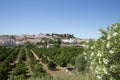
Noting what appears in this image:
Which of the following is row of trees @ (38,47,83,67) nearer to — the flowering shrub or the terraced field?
the terraced field

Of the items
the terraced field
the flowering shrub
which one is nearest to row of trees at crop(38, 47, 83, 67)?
the terraced field

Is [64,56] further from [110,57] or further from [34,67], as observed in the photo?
[110,57]

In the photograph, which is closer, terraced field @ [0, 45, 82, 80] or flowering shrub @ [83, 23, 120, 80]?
flowering shrub @ [83, 23, 120, 80]

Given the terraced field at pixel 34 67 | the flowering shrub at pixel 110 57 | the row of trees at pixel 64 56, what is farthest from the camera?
the row of trees at pixel 64 56

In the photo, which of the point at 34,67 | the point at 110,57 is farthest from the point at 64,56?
the point at 110,57

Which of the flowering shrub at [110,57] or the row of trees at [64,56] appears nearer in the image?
the flowering shrub at [110,57]

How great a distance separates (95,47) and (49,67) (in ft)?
92.1

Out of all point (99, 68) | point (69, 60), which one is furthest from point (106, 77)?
point (69, 60)

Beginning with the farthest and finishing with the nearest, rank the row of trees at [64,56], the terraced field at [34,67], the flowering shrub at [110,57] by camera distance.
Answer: the row of trees at [64,56] < the terraced field at [34,67] < the flowering shrub at [110,57]

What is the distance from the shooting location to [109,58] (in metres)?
8.44

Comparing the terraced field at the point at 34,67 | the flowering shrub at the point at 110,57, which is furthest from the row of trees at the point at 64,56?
the flowering shrub at the point at 110,57

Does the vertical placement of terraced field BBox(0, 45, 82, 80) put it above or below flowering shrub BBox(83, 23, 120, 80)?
below

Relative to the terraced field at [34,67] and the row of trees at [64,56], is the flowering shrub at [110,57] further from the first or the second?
the row of trees at [64,56]

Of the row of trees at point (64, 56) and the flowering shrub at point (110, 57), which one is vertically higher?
the flowering shrub at point (110, 57)
